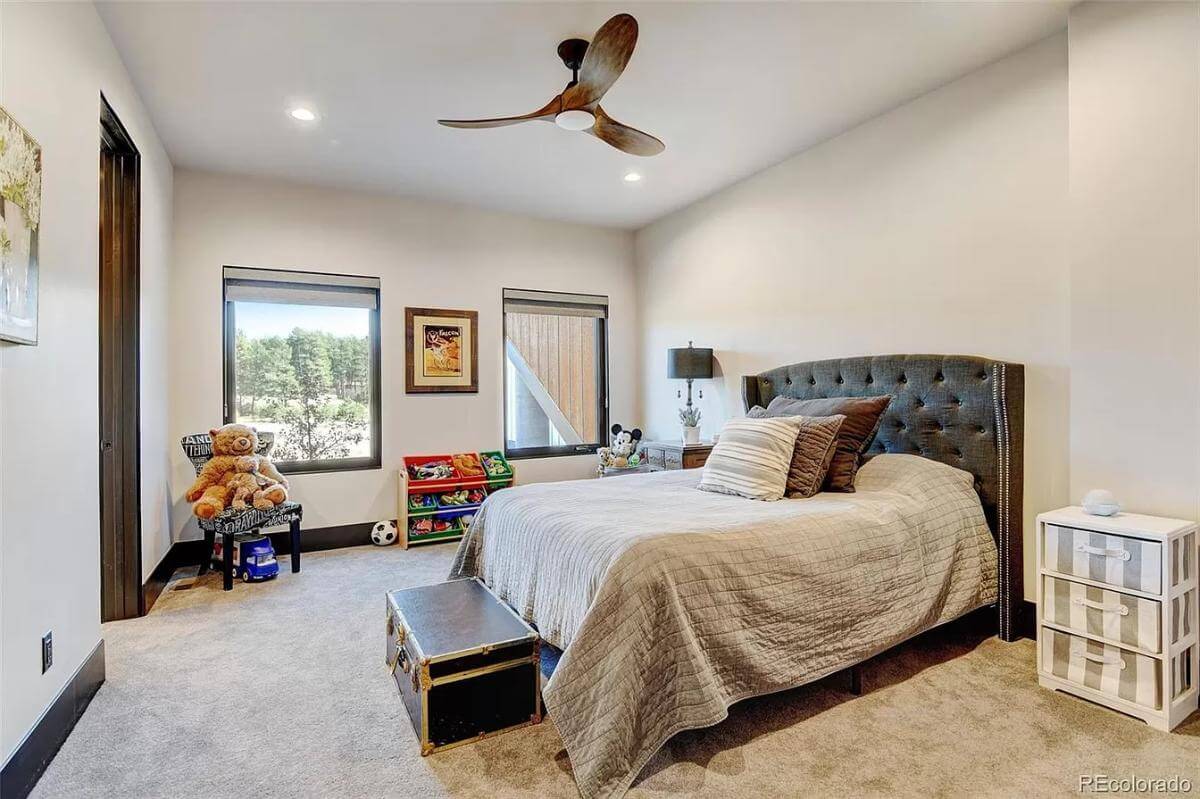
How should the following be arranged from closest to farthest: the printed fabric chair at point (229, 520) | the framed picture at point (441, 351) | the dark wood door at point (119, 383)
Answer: the dark wood door at point (119, 383)
the printed fabric chair at point (229, 520)
the framed picture at point (441, 351)

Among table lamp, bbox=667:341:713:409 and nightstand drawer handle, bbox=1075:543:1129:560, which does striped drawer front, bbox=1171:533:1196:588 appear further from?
table lamp, bbox=667:341:713:409

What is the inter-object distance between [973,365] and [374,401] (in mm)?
4008

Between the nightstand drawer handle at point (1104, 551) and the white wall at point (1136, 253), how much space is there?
35cm

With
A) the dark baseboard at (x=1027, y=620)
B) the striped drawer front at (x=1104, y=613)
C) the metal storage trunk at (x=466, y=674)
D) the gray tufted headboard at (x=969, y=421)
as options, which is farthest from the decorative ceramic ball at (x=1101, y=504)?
the metal storage trunk at (x=466, y=674)

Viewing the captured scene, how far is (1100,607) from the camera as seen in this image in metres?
2.07

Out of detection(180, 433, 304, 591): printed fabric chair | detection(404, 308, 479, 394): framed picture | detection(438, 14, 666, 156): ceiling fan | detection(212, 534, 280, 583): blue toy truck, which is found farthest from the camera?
detection(404, 308, 479, 394): framed picture

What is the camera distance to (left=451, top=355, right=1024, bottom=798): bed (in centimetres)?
169

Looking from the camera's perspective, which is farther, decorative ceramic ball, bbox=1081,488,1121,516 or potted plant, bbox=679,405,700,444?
potted plant, bbox=679,405,700,444

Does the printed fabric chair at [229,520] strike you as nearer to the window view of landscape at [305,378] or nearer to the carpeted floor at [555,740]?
the window view of landscape at [305,378]

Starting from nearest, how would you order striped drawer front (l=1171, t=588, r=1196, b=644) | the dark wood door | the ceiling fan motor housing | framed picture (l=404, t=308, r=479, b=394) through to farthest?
1. striped drawer front (l=1171, t=588, r=1196, b=644)
2. the ceiling fan motor housing
3. the dark wood door
4. framed picture (l=404, t=308, r=479, b=394)

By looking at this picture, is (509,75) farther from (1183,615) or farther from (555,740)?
(1183,615)

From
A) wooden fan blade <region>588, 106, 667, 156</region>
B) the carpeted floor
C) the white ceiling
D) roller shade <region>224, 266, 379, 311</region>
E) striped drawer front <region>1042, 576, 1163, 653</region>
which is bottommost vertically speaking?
the carpeted floor

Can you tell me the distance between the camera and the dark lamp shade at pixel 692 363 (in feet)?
14.6

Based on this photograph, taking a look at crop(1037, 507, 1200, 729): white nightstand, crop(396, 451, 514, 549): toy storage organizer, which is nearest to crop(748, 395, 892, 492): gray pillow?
crop(1037, 507, 1200, 729): white nightstand
